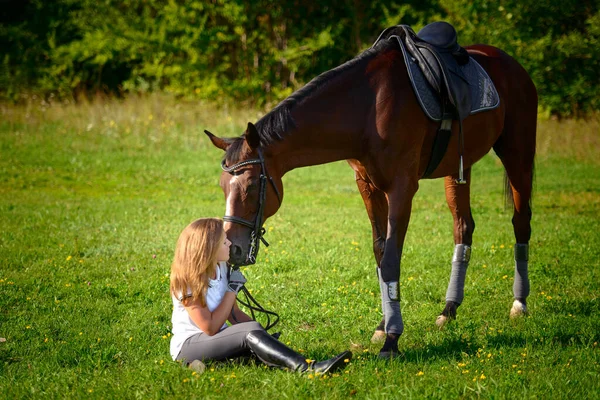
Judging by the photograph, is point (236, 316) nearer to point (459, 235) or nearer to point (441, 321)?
point (441, 321)

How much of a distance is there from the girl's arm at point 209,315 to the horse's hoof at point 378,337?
52.0 inches

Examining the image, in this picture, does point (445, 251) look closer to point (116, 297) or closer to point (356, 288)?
point (356, 288)

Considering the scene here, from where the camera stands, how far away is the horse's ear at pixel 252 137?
14.0ft

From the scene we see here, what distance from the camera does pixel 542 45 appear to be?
56.9 ft

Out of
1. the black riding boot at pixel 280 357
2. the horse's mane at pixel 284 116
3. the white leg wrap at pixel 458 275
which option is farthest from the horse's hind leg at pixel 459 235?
the black riding boot at pixel 280 357

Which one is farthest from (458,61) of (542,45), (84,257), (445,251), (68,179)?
(542,45)

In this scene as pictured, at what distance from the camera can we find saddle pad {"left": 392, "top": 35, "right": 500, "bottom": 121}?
16.1ft

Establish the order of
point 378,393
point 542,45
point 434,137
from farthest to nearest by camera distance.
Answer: point 542,45
point 434,137
point 378,393

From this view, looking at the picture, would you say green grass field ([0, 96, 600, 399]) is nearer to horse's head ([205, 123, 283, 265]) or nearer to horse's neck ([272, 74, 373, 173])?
horse's head ([205, 123, 283, 265])

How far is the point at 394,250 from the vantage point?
15.7 ft

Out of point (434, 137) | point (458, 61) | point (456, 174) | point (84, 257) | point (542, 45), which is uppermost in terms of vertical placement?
point (542, 45)

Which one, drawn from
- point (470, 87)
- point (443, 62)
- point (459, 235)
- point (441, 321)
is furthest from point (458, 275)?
point (443, 62)

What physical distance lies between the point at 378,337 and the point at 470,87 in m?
2.19

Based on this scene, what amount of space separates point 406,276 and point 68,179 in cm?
851
